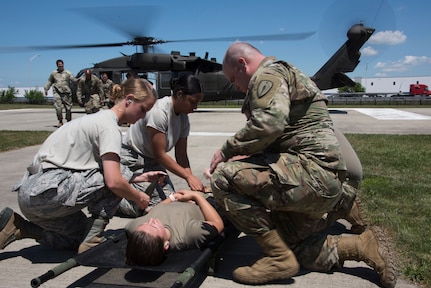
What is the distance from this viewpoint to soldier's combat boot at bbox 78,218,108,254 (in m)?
2.91

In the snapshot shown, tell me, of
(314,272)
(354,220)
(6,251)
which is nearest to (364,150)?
(354,220)

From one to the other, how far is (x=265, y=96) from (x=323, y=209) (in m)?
0.83

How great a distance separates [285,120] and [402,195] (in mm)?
2927

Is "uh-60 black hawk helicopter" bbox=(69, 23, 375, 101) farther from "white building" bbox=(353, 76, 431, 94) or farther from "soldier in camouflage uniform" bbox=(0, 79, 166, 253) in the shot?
"white building" bbox=(353, 76, 431, 94)

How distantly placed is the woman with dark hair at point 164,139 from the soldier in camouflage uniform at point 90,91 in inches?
373

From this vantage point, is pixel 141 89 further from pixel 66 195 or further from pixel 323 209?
pixel 323 209

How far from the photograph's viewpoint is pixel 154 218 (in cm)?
279

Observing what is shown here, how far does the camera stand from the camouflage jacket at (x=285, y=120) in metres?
2.34

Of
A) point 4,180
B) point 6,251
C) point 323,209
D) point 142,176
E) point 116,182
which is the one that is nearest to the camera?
point 323,209

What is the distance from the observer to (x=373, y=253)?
101 inches

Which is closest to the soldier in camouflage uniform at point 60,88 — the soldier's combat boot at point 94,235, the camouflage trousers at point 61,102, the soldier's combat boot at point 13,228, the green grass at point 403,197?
the camouflage trousers at point 61,102

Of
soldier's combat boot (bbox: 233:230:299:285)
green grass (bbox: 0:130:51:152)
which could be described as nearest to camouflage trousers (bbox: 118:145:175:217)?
soldier's combat boot (bbox: 233:230:299:285)

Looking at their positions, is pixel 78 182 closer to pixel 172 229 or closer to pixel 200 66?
pixel 172 229

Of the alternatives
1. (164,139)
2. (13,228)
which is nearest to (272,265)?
(164,139)
